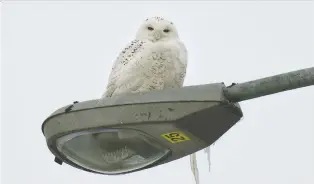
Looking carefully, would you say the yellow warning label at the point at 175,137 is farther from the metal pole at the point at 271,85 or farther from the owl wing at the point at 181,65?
the owl wing at the point at 181,65

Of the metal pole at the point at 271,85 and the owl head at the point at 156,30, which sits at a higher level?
the owl head at the point at 156,30

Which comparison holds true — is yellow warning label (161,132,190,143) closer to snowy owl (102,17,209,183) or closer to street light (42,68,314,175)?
street light (42,68,314,175)

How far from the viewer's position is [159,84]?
2.92m

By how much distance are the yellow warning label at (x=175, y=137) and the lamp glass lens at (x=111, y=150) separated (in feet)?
0.23

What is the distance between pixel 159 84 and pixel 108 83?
315mm

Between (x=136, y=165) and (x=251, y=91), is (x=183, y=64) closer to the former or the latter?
(x=136, y=165)

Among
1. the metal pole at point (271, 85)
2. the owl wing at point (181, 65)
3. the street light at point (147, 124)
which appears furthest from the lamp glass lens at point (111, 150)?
the owl wing at point (181, 65)

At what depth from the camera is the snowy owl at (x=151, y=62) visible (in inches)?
114

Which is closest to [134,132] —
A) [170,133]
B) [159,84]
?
[170,133]

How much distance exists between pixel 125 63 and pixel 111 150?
3.05 feet

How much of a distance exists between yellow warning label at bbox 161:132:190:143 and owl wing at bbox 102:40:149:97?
0.97 metres

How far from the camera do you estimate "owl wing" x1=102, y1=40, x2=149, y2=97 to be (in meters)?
2.98

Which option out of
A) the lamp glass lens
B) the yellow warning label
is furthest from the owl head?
the yellow warning label

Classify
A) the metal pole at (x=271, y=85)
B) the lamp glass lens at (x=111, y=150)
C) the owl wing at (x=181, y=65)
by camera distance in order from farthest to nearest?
the owl wing at (x=181, y=65), the lamp glass lens at (x=111, y=150), the metal pole at (x=271, y=85)
